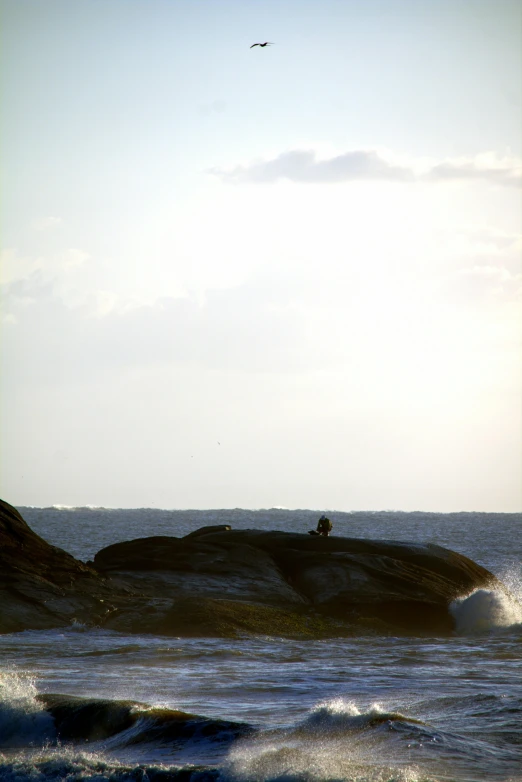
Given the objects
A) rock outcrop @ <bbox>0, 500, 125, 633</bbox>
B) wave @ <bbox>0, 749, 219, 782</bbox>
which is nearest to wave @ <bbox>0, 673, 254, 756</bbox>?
wave @ <bbox>0, 749, 219, 782</bbox>

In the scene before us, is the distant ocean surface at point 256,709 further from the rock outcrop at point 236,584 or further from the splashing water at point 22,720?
the rock outcrop at point 236,584

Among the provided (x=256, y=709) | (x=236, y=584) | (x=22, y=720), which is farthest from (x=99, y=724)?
(x=236, y=584)

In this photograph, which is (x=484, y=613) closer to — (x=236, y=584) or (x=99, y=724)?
(x=236, y=584)

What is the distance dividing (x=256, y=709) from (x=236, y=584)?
10.7 meters

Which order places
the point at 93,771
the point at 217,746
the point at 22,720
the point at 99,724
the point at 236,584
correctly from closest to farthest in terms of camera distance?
the point at 93,771 → the point at 217,746 → the point at 99,724 → the point at 22,720 → the point at 236,584

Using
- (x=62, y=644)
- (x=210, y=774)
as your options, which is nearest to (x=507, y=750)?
(x=210, y=774)

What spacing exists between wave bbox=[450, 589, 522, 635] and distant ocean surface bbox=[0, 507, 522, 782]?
95.6 inches

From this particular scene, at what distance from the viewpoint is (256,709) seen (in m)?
15.6

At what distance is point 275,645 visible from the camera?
22062mm

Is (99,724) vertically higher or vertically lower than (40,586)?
lower

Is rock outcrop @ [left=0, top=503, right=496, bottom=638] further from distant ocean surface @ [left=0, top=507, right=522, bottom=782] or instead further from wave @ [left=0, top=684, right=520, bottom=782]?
wave @ [left=0, top=684, right=520, bottom=782]

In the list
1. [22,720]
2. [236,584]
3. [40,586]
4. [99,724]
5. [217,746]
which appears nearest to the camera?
[217,746]

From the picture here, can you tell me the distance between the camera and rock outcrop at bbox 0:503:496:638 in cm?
2298

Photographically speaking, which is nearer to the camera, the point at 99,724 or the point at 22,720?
the point at 99,724
